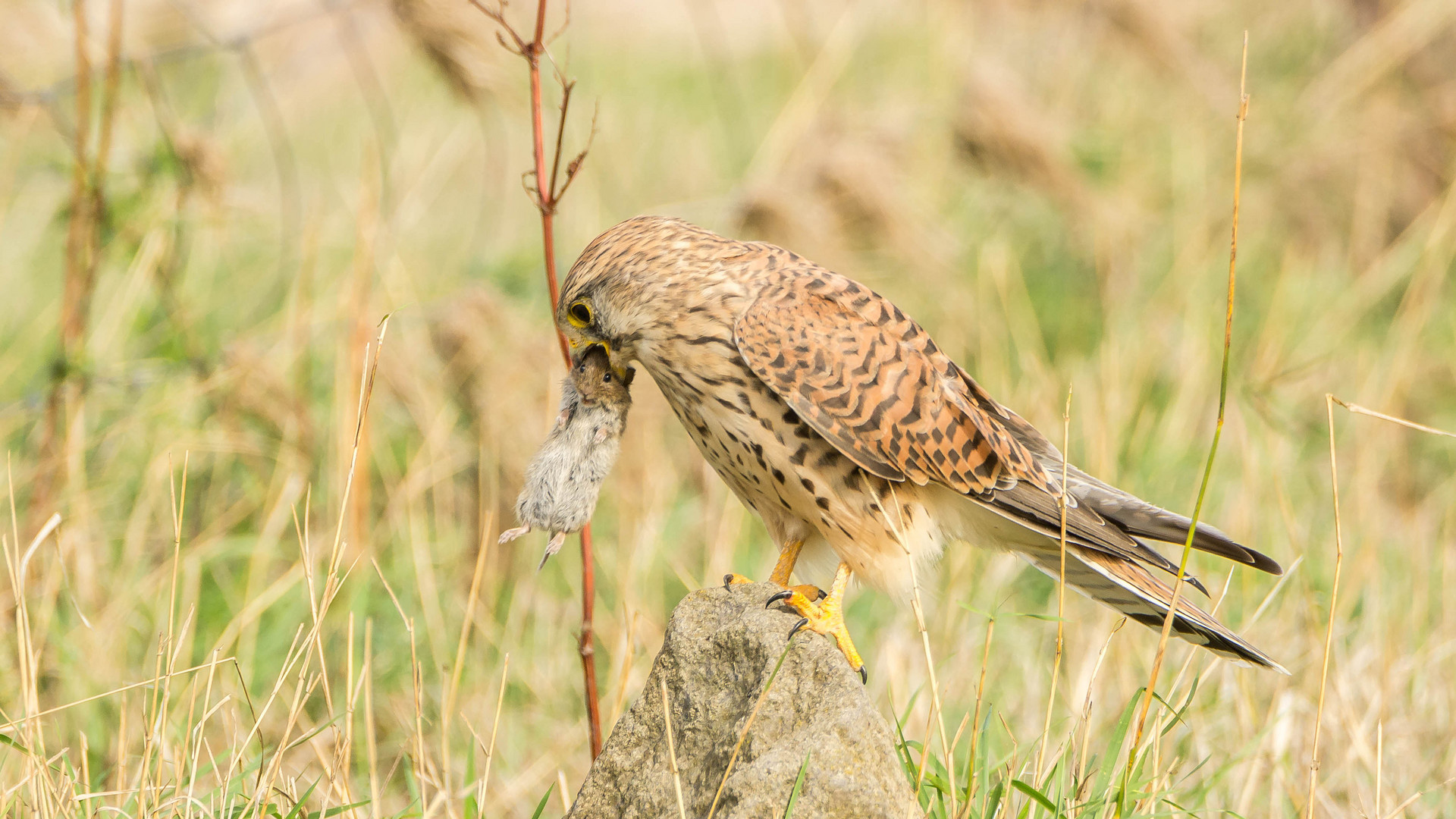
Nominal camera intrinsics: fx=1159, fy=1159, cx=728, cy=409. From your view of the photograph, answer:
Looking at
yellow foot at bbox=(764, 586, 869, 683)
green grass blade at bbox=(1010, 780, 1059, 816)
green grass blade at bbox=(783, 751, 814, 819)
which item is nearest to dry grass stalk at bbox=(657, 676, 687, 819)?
green grass blade at bbox=(783, 751, 814, 819)

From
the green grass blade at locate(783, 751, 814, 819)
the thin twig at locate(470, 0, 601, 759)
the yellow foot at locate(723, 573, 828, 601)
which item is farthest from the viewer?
the yellow foot at locate(723, 573, 828, 601)

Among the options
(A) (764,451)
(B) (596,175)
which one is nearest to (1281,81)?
(B) (596,175)

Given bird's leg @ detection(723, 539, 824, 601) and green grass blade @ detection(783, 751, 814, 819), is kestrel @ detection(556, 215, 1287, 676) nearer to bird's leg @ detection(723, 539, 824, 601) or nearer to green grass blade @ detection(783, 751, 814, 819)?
bird's leg @ detection(723, 539, 824, 601)

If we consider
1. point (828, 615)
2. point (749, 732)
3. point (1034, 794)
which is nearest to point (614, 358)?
point (828, 615)

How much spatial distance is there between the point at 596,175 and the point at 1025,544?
4.81 metres

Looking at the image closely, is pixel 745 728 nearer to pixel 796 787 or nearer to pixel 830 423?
pixel 796 787

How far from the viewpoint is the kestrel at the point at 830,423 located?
273cm

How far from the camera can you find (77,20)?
3.93 meters

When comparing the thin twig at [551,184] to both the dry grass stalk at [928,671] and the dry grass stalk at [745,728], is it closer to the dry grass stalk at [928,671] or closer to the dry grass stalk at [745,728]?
the dry grass stalk at [745,728]

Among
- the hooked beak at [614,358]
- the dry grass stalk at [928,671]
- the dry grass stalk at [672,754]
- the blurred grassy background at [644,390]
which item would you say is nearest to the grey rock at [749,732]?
the dry grass stalk at [672,754]

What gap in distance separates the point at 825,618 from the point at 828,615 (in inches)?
0.5

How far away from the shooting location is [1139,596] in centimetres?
285

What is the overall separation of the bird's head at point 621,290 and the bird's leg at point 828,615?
688 mm

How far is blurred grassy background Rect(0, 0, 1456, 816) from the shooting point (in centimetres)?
372
